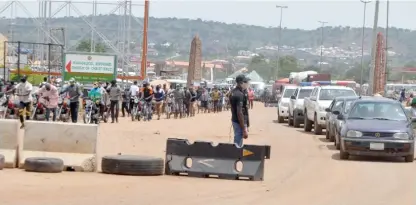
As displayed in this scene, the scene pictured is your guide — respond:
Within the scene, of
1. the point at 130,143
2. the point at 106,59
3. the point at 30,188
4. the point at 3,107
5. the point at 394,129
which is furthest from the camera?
the point at 106,59

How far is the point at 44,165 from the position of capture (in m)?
15.3

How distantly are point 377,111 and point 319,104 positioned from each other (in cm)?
968

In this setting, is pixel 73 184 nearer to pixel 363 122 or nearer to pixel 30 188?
pixel 30 188

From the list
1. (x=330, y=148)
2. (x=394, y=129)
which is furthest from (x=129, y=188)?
(x=330, y=148)

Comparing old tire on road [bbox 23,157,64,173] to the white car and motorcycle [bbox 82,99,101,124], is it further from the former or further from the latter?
the white car

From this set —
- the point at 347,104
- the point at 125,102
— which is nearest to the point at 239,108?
the point at 347,104

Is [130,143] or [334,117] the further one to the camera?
[334,117]

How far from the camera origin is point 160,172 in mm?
15977

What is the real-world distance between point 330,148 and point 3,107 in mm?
10505

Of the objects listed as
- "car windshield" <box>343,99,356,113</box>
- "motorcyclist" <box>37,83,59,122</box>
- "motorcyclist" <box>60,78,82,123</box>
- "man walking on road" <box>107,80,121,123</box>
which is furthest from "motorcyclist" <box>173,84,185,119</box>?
"car windshield" <box>343,99,356,113</box>

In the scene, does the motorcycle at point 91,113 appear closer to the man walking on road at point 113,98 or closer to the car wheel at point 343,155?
the man walking on road at point 113,98

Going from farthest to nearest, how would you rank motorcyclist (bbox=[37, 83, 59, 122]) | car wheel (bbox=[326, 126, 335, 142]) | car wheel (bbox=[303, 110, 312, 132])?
1. car wheel (bbox=[303, 110, 312, 132])
2. motorcyclist (bbox=[37, 83, 59, 122])
3. car wheel (bbox=[326, 126, 335, 142])

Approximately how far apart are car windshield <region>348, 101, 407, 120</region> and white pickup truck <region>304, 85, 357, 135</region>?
880 cm

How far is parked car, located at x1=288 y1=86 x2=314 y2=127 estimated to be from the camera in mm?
37562
